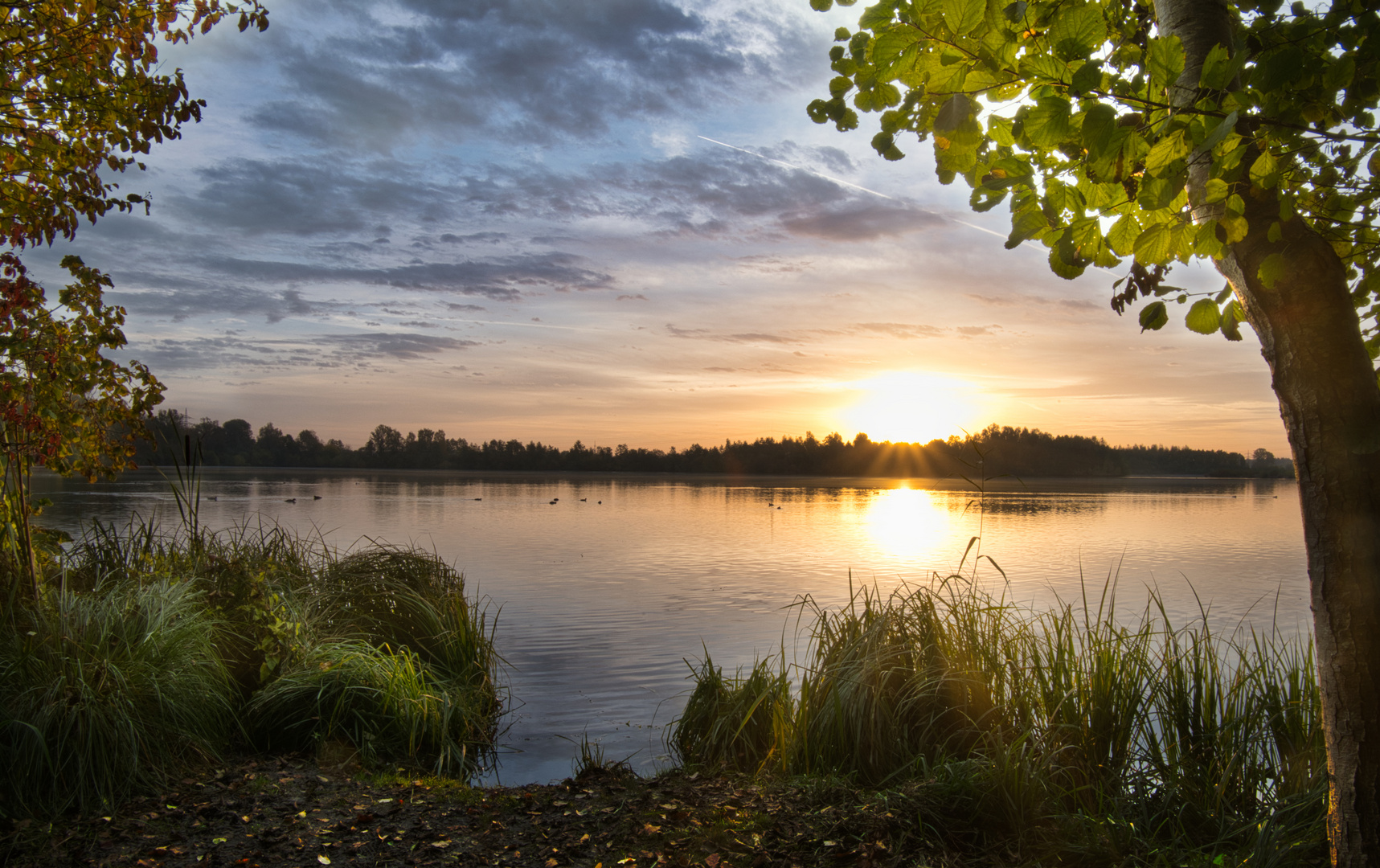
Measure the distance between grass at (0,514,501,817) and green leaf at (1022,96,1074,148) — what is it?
4.83 meters

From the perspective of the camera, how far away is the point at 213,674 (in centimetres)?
523

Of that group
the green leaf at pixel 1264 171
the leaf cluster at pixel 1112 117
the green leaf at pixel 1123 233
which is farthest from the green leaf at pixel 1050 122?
the green leaf at pixel 1264 171

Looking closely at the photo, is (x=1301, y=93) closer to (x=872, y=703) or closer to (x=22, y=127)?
(x=872, y=703)

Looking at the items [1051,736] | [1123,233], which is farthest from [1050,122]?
[1051,736]

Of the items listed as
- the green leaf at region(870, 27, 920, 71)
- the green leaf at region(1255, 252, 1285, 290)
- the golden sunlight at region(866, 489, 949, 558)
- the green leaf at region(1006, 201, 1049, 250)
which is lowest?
the golden sunlight at region(866, 489, 949, 558)

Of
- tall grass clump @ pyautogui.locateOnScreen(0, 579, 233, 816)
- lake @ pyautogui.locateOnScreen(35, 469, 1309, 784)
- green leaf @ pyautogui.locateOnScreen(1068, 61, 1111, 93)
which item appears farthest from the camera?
lake @ pyautogui.locateOnScreen(35, 469, 1309, 784)

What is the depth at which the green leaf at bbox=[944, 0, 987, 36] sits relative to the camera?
211 centimetres

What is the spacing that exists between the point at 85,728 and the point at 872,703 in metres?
4.29

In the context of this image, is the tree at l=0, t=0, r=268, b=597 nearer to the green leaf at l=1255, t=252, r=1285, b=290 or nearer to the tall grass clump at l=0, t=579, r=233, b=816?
the tall grass clump at l=0, t=579, r=233, b=816

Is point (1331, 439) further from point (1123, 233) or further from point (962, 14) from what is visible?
point (962, 14)

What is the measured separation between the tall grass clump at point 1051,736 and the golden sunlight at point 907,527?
58.6 ft

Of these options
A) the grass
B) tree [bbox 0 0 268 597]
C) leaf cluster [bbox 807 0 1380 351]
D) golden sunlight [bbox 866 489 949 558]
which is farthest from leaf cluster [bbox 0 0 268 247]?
golden sunlight [bbox 866 489 949 558]

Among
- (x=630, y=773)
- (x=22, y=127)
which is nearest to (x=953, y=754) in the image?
(x=630, y=773)

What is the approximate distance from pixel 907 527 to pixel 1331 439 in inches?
1239
